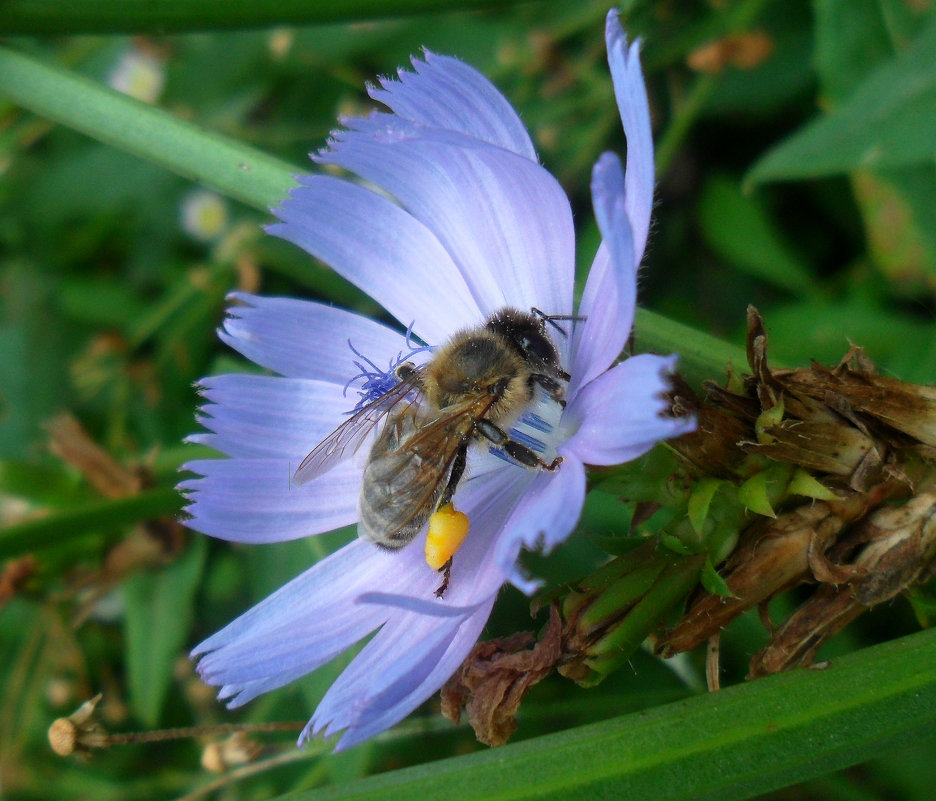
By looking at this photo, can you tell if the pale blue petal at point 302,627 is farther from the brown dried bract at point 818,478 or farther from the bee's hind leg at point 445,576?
the brown dried bract at point 818,478

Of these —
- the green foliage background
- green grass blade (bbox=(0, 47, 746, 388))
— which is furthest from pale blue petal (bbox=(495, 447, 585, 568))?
green grass blade (bbox=(0, 47, 746, 388))

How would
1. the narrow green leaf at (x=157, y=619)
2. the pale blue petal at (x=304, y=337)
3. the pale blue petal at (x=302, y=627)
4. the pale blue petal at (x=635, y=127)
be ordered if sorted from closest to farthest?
1. the pale blue petal at (x=635, y=127)
2. the pale blue petal at (x=302, y=627)
3. the pale blue petal at (x=304, y=337)
4. the narrow green leaf at (x=157, y=619)

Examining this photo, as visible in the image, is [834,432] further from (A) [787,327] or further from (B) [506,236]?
(A) [787,327]

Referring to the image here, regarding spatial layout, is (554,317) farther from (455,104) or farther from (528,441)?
(455,104)

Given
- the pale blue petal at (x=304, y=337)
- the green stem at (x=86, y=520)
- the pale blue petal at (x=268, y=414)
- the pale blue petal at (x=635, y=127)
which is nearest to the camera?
the pale blue petal at (x=635, y=127)

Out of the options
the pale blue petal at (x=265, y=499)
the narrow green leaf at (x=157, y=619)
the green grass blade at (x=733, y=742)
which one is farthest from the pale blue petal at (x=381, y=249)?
the narrow green leaf at (x=157, y=619)
